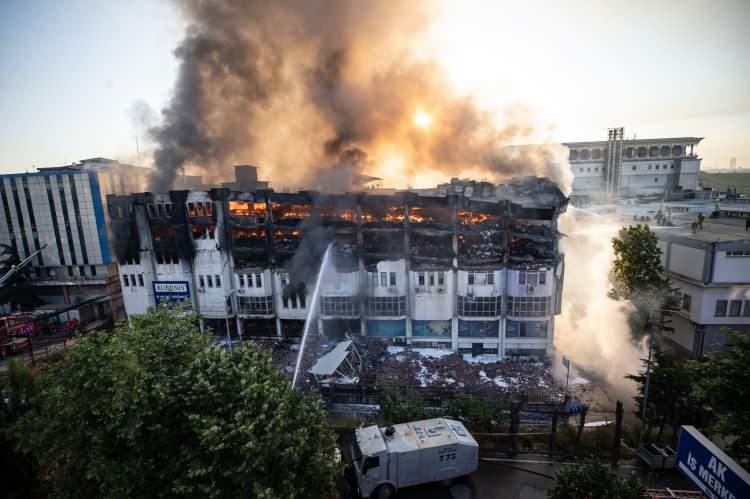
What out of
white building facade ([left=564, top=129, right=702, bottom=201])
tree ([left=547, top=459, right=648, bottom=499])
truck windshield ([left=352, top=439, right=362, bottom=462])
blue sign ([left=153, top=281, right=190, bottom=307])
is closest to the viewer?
tree ([left=547, top=459, right=648, bottom=499])

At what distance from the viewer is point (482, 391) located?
23391 mm

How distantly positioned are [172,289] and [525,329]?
30443mm

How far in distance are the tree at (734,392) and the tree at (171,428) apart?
1175cm

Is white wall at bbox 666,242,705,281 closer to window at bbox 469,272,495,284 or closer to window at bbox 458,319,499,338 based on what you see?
window at bbox 469,272,495,284

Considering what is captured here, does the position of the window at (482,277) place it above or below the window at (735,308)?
above

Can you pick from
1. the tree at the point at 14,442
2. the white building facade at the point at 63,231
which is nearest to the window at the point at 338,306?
the tree at the point at 14,442

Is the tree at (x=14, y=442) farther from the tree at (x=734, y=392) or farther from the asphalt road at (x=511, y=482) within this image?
the tree at (x=734, y=392)

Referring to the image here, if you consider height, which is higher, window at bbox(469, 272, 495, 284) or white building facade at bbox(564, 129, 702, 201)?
white building facade at bbox(564, 129, 702, 201)

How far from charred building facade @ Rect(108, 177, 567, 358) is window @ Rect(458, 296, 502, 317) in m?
0.08

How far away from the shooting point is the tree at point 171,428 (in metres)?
9.69

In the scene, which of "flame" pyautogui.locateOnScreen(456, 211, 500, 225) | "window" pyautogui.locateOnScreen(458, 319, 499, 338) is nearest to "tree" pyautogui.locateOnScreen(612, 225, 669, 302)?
"flame" pyautogui.locateOnScreen(456, 211, 500, 225)

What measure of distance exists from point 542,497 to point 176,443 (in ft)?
46.3

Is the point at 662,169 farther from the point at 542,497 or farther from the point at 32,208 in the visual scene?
the point at 32,208

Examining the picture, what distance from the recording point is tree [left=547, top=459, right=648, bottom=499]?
940 cm
